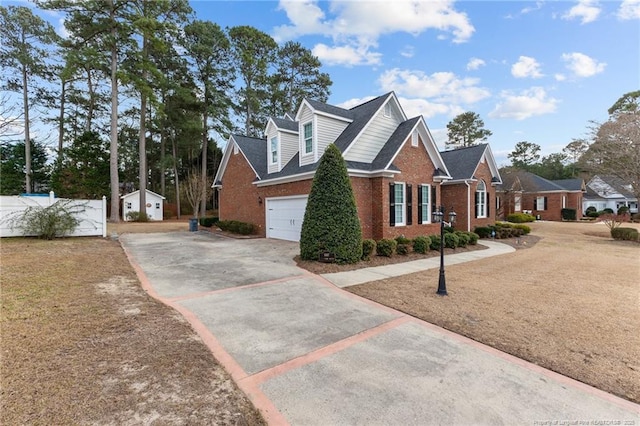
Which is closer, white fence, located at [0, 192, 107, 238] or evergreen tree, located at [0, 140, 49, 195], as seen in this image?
white fence, located at [0, 192, 107, 238]

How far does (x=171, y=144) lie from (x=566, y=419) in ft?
130

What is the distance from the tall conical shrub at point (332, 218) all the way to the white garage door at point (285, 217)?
3782 mm

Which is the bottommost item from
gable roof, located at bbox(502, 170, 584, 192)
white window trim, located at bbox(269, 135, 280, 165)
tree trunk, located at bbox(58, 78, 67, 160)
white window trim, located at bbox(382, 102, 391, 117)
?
gable roof, located at bbox(502, 170, 584, 192)

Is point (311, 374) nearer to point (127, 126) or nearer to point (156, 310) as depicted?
point (156, 310)

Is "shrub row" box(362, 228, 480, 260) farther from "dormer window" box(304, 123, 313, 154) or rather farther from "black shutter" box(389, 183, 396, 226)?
"dormer window" box(304, 123, 313, 154)

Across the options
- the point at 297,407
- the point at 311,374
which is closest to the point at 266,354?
the point at 311,374

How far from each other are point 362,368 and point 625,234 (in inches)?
848

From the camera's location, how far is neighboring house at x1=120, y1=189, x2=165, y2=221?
30422mm

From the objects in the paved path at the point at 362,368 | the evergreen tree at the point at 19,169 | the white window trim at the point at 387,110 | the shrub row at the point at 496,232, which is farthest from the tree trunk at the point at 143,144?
the shrub row at the point at 496,232

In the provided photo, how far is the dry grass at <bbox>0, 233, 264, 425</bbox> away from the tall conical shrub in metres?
4.78

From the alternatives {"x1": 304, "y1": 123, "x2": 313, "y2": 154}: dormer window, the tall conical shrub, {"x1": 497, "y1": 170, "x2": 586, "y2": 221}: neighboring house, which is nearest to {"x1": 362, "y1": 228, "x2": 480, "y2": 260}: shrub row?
the tall conical shrub

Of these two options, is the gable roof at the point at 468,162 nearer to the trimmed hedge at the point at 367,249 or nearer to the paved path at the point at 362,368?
the trimmed hedge at the point at 367,249

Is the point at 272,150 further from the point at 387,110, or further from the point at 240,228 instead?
the point at 387,110

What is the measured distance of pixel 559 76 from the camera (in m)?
12.9
